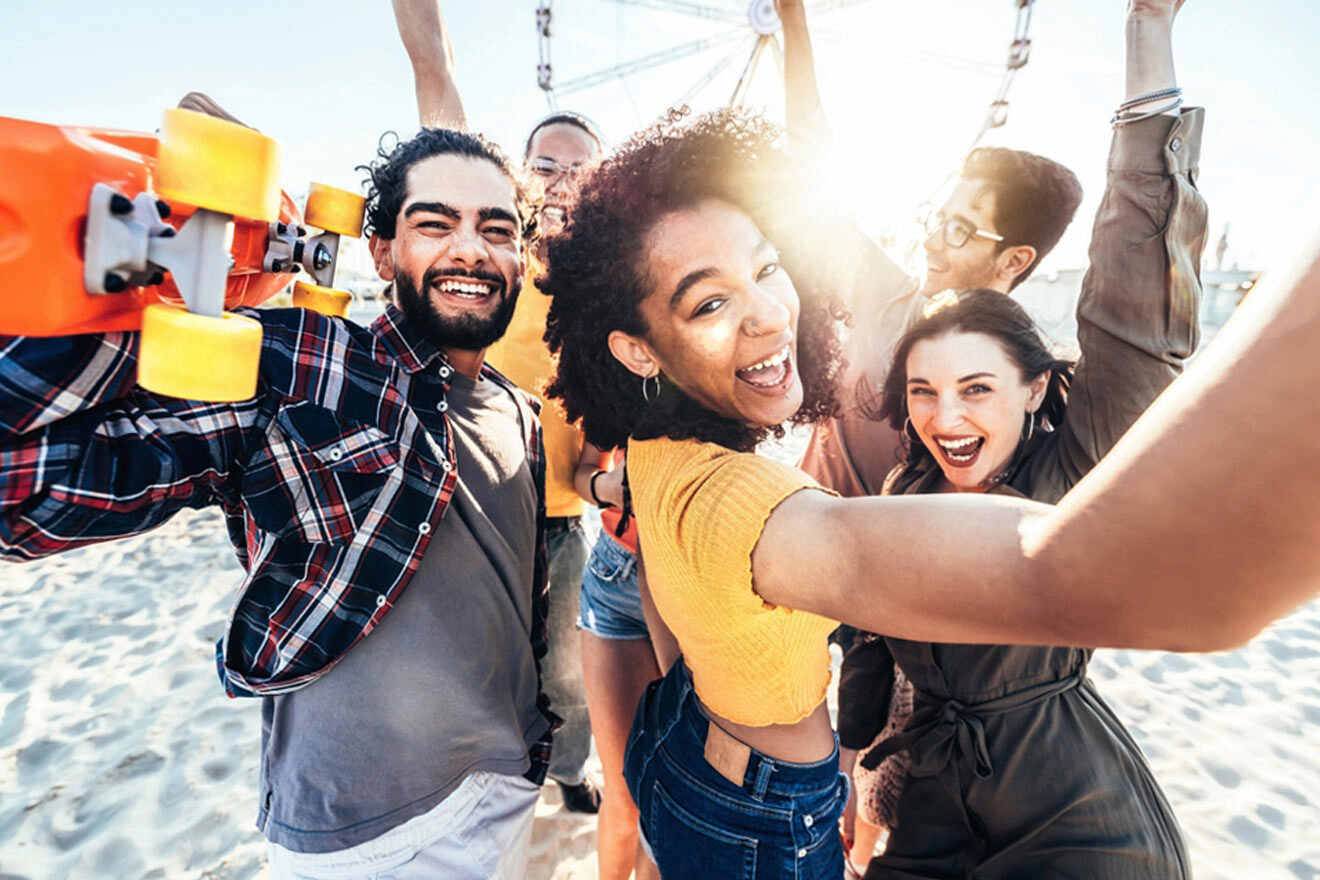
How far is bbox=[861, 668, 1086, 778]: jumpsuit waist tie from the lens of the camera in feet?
4.69

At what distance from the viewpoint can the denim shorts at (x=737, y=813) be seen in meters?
1.06

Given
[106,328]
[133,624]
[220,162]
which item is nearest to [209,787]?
[133,624]

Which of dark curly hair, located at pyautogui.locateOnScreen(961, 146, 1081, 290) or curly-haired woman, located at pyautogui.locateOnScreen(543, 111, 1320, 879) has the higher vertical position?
dark curly hair, located at pyautogui.locateOnScreen(961, 146, 1081, 290)

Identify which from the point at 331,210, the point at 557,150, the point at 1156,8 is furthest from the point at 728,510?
the point at 557,150

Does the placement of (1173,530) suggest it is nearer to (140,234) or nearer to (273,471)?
(140,234)

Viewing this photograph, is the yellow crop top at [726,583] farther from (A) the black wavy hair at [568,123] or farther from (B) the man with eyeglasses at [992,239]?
(A) the black wavy hair at [568,123]

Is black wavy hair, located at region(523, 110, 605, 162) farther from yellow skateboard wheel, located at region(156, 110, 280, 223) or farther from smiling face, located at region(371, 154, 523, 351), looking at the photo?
yellow skateboard wheel, located at region(156, 110, 280, 223)

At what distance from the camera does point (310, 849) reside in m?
1.17

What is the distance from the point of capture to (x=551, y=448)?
227 centimetres

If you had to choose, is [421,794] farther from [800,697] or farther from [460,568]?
[800,697]

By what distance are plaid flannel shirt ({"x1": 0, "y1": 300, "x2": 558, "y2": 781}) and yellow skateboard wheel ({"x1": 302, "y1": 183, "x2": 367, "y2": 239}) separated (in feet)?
0.66

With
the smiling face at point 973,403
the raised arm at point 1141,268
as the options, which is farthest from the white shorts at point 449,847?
the raised arm at point 1141,268

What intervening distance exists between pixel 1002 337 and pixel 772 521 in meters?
1.26

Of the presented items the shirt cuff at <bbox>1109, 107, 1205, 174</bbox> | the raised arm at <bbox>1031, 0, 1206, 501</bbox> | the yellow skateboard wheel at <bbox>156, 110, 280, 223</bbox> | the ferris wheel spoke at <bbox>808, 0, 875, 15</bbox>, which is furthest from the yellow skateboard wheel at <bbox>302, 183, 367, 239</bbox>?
the ferris wheel spoke at <bbox>808, 0, 875, 15</bbox>
